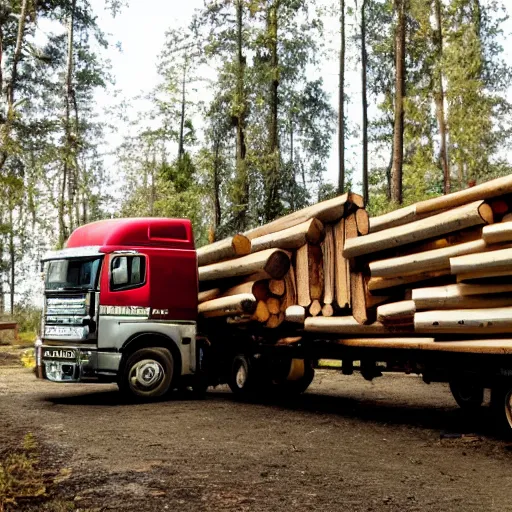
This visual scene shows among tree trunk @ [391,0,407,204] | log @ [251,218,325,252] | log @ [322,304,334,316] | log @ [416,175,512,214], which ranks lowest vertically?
log @ [322,304,334,316]

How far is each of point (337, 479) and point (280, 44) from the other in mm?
32252

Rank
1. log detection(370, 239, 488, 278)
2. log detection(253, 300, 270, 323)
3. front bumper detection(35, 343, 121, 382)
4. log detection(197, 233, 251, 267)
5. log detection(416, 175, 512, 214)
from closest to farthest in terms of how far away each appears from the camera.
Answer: log detection(416, 175, 512, 214) → log detection(370, 239, 488, 278) → log detection(253, 300, 270, 323) → front bumper detection(35, 343, 121, 382) → log detection(197, 233, 251, 267)

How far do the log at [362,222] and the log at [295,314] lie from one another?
158cm

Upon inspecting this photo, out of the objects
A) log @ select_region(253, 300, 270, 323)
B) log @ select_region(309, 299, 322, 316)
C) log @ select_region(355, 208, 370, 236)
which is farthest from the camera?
log @ select_region(253, 300, 270, 323)

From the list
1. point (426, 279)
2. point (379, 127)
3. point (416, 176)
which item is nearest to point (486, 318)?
point (426, 279)

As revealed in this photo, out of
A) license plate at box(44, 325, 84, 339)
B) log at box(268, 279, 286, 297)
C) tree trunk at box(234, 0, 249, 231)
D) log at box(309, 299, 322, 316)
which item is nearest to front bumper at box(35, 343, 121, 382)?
license plate at box(44, 325, 84, 339)

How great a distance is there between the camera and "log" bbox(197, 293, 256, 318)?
1247 centimetres

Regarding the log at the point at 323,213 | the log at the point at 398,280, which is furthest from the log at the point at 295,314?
the log at the point at 398,280

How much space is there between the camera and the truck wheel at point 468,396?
1137 centimetres

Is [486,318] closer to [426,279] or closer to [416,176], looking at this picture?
[426,279]

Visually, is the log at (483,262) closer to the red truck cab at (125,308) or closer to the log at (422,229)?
the log at (422,229)

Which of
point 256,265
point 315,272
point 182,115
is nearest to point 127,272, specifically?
point 256,265

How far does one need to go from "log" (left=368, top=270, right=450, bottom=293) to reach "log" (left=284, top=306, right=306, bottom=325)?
155 cm

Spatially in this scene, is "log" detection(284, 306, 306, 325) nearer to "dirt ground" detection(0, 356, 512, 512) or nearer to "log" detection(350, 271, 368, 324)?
"log" detection(350, 271, 368, 324)
